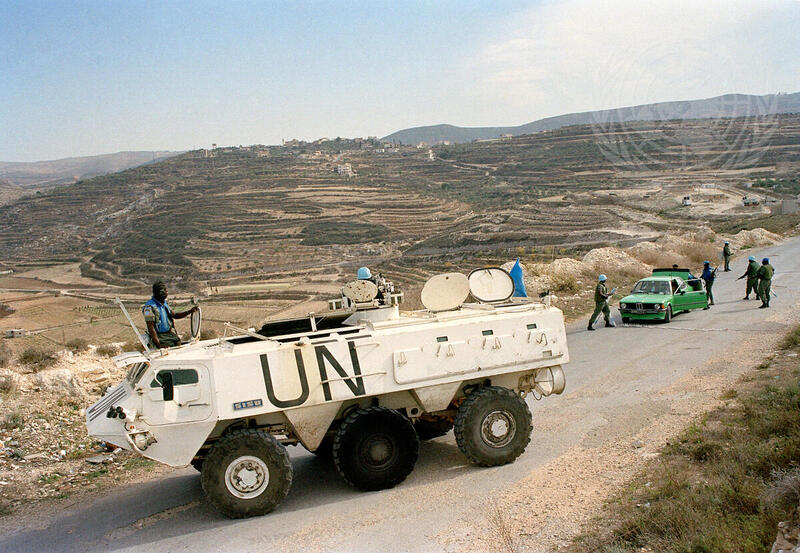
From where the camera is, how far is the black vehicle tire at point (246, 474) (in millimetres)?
6629

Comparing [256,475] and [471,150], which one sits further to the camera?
[471,150]

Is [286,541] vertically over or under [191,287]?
over

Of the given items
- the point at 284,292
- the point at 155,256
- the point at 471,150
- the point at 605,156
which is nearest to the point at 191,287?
the point at 284,292

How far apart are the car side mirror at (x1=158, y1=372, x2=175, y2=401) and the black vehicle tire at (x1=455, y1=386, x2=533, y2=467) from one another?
3.22m

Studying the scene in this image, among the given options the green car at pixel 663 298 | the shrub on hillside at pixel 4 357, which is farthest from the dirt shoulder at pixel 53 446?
the green car at pixel 663 298

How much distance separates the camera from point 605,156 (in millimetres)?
93250

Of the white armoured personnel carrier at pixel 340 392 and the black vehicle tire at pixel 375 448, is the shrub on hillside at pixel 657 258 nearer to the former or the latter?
the white armoured personnel carrier at pixel 340 392

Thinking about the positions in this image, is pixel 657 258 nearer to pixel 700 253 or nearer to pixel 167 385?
Answer: pixel 700 253

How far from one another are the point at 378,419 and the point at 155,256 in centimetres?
6314

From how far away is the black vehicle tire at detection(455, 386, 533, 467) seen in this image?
7.60 meters

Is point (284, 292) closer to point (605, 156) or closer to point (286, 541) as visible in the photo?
point (286, 541)

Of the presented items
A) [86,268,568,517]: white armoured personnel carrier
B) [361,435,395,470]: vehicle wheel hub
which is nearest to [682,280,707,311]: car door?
[86,268,568,517]: white armoured personnel carrier

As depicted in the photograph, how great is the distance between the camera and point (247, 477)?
673 centimetres

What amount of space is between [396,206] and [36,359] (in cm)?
7293
